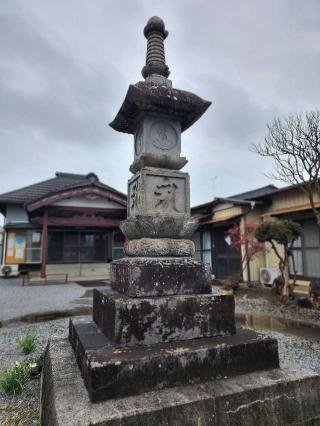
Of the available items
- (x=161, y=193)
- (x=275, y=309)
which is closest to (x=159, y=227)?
(x=161, y=193)

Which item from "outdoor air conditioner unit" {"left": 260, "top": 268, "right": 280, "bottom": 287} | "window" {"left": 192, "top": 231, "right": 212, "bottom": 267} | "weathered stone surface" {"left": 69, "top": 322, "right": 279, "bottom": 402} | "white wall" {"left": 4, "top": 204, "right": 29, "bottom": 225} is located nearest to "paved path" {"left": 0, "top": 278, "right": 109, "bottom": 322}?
"weathered stone surface" {"left": 69, "top": 322, "right": 279, "bottom": 402}

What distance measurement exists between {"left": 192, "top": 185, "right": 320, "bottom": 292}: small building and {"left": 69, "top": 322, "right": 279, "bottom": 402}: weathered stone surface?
6.64 meters

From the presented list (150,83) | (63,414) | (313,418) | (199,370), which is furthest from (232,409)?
(150,83)

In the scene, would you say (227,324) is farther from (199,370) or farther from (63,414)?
(63,414)

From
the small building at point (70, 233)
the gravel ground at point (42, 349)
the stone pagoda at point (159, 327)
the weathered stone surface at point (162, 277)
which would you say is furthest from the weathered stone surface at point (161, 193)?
the small building at point (70, 233)

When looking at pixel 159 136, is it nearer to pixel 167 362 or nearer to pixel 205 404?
pixel 167 362

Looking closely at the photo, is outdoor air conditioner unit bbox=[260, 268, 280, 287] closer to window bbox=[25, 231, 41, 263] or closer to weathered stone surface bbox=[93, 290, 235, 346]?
weathered stone surface bbox=[93, 290, 235, 346]

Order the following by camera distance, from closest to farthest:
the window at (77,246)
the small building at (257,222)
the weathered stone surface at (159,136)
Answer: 1. the weathered stone surface at (159,136)
2. the small building at (257,222)
3. the window at (77,246)

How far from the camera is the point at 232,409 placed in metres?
1.98

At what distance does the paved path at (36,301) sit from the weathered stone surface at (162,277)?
539 centimetres

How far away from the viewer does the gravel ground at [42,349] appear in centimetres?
253

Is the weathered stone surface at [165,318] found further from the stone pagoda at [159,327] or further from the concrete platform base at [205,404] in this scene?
the concrete platform base at [205,404]

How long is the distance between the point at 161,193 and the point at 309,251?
8596 millimetres

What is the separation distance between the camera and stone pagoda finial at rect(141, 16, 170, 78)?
3553 millimetres
